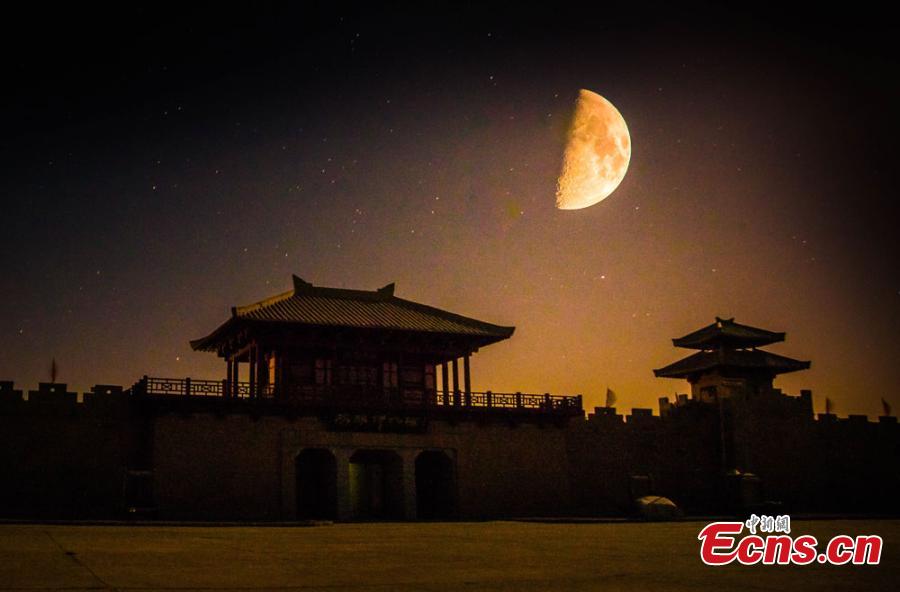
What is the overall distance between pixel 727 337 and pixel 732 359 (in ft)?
3.27

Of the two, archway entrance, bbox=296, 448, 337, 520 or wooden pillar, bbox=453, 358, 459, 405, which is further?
wooden pillar, bbox=453, 358, 459, 405

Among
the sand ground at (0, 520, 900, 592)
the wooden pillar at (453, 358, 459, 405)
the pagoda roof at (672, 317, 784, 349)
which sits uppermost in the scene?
the pagoda roof at (672, 317, 784, 349)

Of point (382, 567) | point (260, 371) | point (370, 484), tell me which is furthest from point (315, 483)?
point (382, 567)

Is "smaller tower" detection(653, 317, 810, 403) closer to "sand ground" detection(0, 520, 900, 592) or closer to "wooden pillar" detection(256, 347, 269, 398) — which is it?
"wooden pillar" detection(256, 347, 269, 398)

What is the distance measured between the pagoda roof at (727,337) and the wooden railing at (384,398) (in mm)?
10845

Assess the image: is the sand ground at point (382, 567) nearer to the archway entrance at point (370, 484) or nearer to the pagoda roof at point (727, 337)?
the archway entrance at point (370, 484)

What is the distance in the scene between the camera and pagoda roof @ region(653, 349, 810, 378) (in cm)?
4250

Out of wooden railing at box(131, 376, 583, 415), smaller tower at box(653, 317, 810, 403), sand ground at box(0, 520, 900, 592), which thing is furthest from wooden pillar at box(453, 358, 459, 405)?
sand ground at box(0, 520, 900, 592)

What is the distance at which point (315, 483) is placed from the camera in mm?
33250

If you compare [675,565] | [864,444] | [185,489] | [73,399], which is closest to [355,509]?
[185,489]

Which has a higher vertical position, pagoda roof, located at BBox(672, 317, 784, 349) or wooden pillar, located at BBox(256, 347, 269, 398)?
pagoda roof, located at BBox(672, 317, 784, 349)

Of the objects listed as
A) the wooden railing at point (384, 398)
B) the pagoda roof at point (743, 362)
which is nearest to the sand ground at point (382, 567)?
the wooden railing at point (384, 398)

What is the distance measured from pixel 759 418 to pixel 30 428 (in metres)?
25.5

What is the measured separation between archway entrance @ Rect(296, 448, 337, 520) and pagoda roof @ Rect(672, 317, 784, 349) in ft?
60.9
